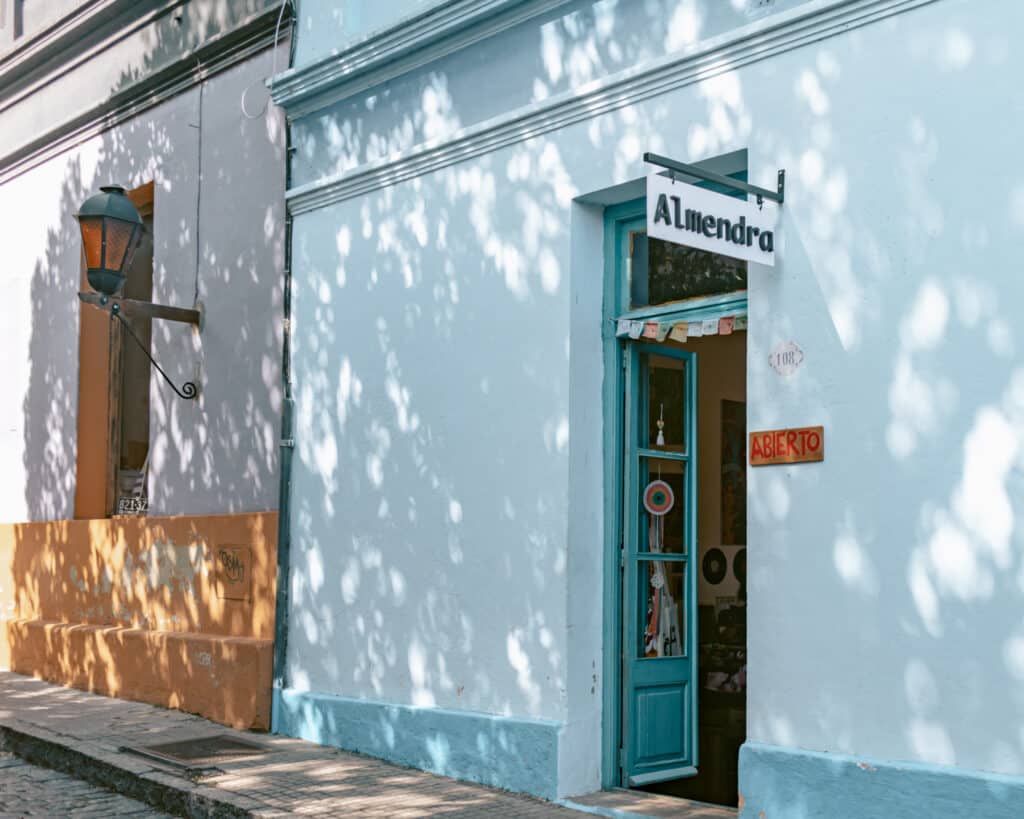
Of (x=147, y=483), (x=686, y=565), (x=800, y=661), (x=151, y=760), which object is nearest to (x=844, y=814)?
(x=800, y=661)

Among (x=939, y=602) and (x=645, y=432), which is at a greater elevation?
(x=645, y=432)

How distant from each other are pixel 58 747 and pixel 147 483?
11.3 ft

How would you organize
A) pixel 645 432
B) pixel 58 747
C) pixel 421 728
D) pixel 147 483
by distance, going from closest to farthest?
1. pixel 645 432
2. pixel 421 728
3. pixel 58 747
4. pixel 147 483

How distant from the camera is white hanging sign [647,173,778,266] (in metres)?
5.57

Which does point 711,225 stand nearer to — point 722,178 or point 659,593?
point 722,178

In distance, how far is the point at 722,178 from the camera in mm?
5926

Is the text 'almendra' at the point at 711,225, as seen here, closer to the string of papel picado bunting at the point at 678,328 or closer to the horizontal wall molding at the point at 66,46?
the string of papel picado bunting at the point at 678,328

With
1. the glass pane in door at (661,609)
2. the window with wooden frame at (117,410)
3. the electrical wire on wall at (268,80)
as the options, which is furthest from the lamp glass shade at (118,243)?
the glass pane in door at (661,609)

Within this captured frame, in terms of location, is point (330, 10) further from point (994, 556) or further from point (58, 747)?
point (994, 556)

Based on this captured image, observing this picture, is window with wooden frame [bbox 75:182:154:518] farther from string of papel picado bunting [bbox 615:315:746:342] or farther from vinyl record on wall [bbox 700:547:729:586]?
string of papel picado bunting [bbox 615:315:746:342]

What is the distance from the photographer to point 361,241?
8.66m

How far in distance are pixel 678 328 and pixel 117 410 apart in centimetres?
639

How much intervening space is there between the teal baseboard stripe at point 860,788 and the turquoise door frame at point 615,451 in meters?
1.16

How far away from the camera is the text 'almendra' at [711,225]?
559 centimetres
